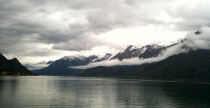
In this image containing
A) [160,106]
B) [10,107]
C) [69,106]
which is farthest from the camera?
[160,106]

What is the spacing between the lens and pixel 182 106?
467 ft

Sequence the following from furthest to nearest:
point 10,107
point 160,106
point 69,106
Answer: point 160,106, point 69,106, point 10,107

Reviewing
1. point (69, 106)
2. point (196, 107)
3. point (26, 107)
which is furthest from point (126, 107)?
point (26, 107)

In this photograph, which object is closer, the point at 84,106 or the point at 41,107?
the point at 41,107

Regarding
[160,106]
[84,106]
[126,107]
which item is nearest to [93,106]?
[84,106]

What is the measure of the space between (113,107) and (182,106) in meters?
36.0

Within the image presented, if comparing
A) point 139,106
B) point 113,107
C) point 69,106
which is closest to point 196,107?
point 139,106

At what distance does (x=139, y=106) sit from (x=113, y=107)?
42.3 feet

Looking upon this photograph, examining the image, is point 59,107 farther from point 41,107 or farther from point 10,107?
point 10,107

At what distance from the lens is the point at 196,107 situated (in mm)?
139750

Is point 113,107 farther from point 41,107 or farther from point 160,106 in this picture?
point 41,107

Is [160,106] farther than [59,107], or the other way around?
[160,106]

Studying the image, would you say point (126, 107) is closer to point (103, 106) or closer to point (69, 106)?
point (103, 106)

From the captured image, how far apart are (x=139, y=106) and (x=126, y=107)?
7.18 meters
